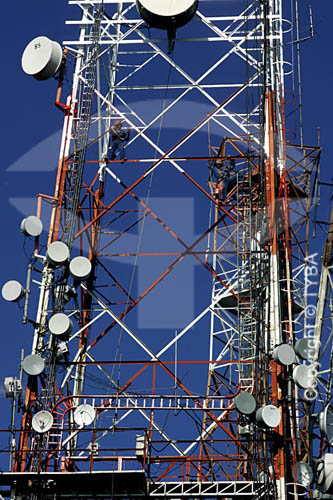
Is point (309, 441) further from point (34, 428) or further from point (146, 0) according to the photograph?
point (146, 0)

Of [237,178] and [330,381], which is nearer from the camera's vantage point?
[330,381]

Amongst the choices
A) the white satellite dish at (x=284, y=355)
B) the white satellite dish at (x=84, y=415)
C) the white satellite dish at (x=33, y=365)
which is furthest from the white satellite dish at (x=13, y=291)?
the white satellite dish at (x=284, y=355)

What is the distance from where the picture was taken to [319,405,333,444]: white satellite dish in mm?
38938

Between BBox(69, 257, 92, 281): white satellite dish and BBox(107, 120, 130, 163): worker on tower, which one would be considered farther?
BBox(107, 120, 130, 163): worker on tower

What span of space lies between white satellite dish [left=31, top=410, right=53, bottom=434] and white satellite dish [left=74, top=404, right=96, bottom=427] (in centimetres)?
131

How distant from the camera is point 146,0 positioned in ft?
151

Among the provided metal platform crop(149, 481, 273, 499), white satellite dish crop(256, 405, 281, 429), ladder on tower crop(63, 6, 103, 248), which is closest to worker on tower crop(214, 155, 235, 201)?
ladder on tower crop(63, 6, 103, 248)

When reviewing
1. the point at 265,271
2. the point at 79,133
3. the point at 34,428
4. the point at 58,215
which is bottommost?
the point at 34,428

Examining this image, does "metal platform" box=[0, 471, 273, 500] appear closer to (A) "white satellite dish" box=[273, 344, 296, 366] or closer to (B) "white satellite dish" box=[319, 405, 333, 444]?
(B) "white satellite dish" box=[319, 405, 333, 444]

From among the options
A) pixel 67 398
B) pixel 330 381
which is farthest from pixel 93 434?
pixel 330 381

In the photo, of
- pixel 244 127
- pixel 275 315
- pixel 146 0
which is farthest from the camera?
pixel 244 127

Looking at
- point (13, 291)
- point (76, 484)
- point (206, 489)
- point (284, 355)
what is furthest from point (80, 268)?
point (206, 489)

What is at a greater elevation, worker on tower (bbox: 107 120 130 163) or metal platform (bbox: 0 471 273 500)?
worker on tower (bbox: 107 120 130 163)

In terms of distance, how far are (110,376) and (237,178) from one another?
33.3 ft
